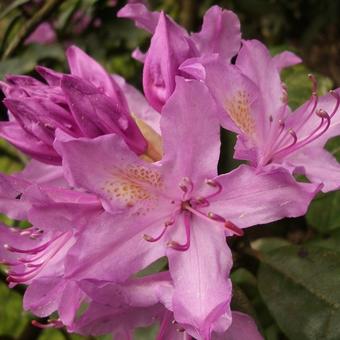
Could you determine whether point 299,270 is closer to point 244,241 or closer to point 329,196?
point 244,241

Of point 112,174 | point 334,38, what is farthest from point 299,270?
point 334,38

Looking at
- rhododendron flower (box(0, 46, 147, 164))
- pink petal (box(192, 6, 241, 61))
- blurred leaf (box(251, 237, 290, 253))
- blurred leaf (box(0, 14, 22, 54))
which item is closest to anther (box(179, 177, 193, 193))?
rhododendron flower (box(0, 46, 147, 164))

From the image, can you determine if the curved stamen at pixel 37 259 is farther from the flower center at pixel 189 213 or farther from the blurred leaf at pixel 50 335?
the blurred leaf at pixel 50 335

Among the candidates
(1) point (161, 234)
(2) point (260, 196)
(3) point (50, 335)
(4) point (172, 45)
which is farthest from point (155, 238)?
(3) point (50, 335)

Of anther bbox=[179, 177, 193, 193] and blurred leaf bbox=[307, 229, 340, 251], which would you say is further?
blurred leaf bbox=[307, 229, 340, 251]

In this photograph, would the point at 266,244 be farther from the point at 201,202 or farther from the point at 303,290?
the point at 201,202

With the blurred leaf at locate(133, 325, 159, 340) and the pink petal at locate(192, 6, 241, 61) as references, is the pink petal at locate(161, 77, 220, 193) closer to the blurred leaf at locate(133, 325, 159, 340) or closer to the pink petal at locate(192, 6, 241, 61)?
the pink petal at locate(192, 6, 241, 61)
